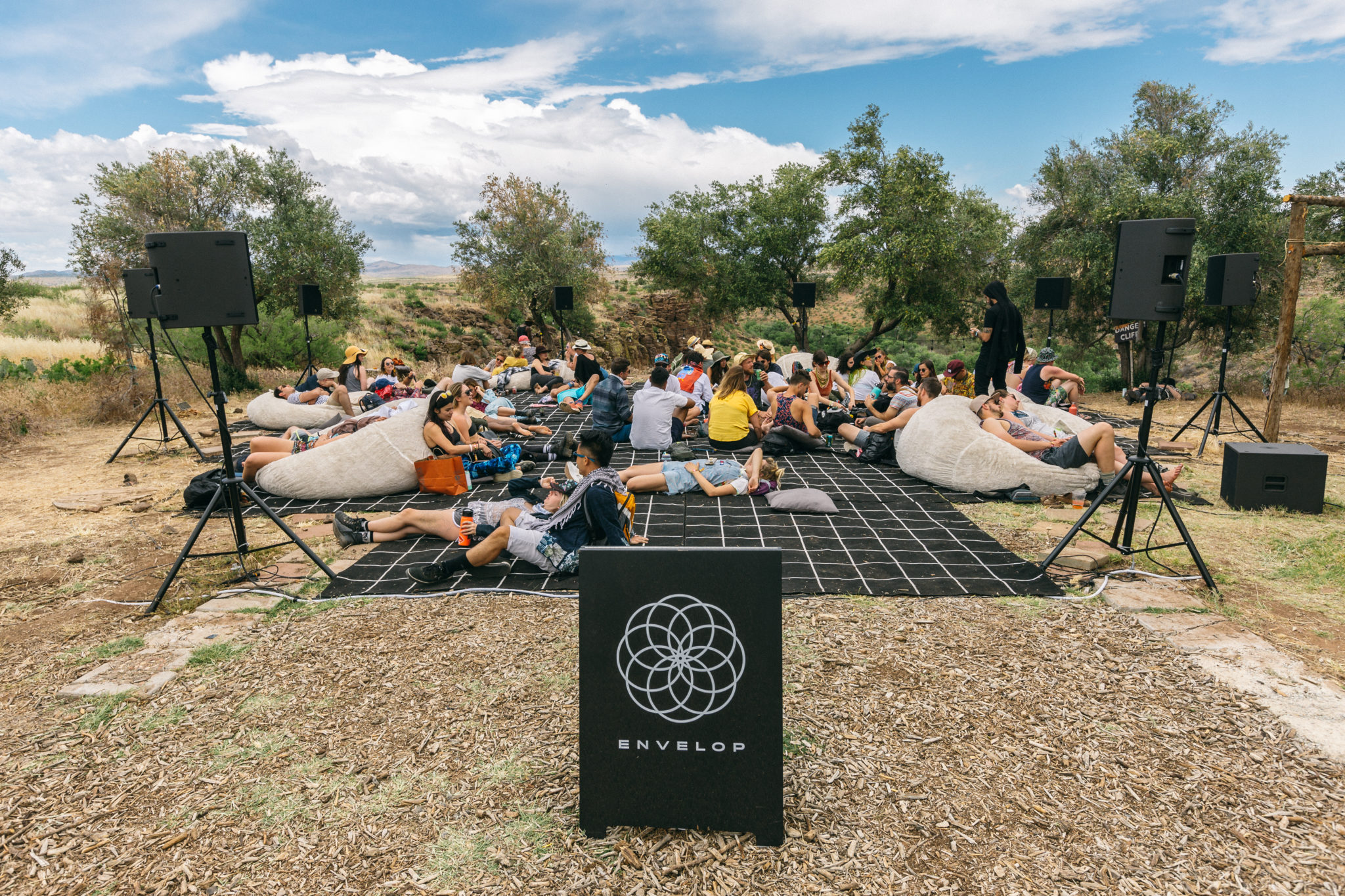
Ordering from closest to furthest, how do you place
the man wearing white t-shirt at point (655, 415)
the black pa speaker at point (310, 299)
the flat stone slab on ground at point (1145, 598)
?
the flat stone slab on ground at point (1145, 598), the man wearing white t-shirt at point (655, 415), the black pa speaker at point (310, 299)

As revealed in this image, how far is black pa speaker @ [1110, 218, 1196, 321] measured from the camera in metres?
4.04

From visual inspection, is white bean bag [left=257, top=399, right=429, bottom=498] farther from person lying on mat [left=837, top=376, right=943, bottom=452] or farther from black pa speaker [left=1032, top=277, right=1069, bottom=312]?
black pa speaker [left=1032, top=277, right=1069, bottom=312]

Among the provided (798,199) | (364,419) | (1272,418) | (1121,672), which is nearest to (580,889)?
(1121,672)

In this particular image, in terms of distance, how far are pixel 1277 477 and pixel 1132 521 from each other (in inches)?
87.0

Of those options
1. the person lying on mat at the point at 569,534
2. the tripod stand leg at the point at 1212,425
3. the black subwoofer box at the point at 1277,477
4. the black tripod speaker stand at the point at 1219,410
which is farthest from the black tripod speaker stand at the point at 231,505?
the tripod stand leg at the point at 1212,425

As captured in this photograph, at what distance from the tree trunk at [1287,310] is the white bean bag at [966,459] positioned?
2414 mm

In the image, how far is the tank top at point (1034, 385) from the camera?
27.5 ft

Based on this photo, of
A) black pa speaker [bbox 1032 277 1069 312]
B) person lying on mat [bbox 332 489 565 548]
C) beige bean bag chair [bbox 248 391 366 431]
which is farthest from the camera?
black pa speaker [bbox 1032 277 1069 312]

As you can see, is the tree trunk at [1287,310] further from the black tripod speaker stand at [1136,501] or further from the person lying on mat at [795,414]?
the person lying on mat at [795,414]

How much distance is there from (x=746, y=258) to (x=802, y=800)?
58.8 ft

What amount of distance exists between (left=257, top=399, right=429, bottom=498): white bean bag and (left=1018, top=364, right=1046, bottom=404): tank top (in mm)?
7061

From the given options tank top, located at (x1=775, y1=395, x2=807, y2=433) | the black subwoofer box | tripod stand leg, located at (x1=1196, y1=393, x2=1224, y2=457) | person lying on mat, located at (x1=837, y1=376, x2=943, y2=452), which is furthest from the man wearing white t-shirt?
tripod stand leg, located at (x1=1196, y1=393, x2=1224, y2=457)

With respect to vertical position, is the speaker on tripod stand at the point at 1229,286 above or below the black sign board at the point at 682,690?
above

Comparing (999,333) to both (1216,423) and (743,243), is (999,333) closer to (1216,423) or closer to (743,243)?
(1216,423)
